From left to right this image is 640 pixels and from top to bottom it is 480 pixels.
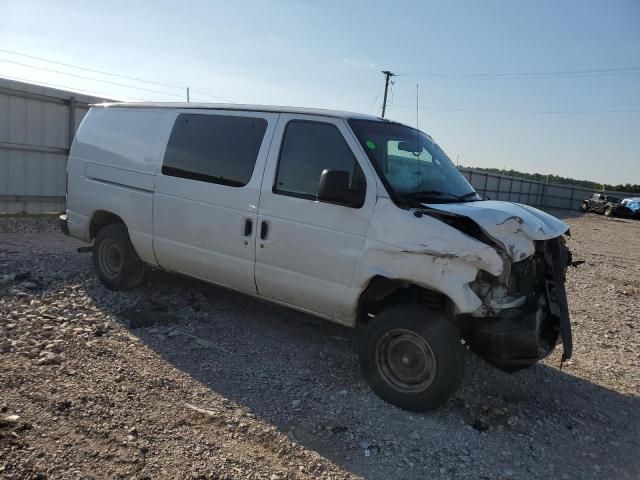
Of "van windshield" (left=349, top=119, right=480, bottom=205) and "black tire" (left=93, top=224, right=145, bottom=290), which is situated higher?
"van windshield" (left=349, top=119, right=480, bottom=205)

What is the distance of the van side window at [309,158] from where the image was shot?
174 inches

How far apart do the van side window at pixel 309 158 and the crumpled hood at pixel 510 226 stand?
86 centimetres

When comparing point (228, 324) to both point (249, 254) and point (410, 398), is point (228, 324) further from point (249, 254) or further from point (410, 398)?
point (410, 398)

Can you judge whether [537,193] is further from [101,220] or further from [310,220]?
[310,220]

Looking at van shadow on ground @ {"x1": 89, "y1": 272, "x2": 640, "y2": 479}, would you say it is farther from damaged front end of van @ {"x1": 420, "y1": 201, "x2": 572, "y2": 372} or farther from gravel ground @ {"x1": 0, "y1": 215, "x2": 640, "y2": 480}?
damaged front end of van @ {"x1": 420, "y1": 201, "x2": 572, "y2": 372}

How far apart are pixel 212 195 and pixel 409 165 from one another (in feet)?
6.23

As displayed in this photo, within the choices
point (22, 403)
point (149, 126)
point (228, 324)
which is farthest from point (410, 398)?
point (149, 126)

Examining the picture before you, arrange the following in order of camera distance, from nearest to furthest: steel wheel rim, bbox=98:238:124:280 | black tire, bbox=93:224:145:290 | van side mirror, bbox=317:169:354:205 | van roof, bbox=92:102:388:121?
van side mirror, bbox=317:169:354:205 < van roof, bbox=92:102:388:121 < black tire, bbox=93:224:145:290 < steel wheel rim, bbox=98:238:124:280

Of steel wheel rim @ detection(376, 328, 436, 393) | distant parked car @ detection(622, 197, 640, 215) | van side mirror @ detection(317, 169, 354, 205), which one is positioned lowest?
steel wheel rim @ detection(376, 328, 436, 393)

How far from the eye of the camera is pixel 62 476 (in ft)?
9.55

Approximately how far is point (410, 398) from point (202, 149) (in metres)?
3.12

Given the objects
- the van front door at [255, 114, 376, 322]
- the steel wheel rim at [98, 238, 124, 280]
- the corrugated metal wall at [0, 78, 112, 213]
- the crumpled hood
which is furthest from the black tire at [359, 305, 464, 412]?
the corrugated metal wall at [0, 78, 112, 213]

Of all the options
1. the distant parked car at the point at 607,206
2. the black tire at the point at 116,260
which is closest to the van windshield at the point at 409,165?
the black tire at the point at 116,260

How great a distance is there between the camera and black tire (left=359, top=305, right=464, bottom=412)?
384cm
